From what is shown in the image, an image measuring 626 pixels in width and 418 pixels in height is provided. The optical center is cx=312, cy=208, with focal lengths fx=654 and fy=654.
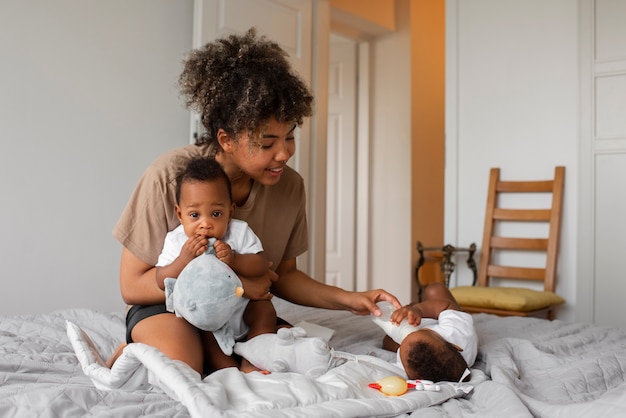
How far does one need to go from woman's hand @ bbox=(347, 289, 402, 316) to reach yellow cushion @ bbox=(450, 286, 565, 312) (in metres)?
1.87

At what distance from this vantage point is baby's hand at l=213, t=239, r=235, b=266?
1.39 m

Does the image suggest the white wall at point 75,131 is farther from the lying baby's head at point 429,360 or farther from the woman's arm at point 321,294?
the lying baby's head at point 429,360

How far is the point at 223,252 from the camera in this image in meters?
1.40

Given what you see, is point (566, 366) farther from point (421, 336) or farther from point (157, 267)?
point (157, 267)

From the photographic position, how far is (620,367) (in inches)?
59.1

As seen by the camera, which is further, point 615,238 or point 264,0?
point 264,0

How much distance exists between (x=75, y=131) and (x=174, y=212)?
1753mm

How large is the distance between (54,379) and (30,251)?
185cm

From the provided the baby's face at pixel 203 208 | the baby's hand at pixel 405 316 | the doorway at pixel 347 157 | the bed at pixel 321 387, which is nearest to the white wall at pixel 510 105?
the doorway at pixel 347 157

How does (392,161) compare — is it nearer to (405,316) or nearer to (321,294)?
(321,294)

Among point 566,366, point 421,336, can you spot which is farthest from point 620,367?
point 421,336

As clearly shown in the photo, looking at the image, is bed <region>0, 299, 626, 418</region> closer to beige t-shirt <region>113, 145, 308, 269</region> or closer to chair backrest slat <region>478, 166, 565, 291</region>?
beige t-shirt <region>113, 145, 308, 269</region>

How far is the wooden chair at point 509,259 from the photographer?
3368 millimetres

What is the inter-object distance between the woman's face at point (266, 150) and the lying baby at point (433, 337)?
1.42ft
